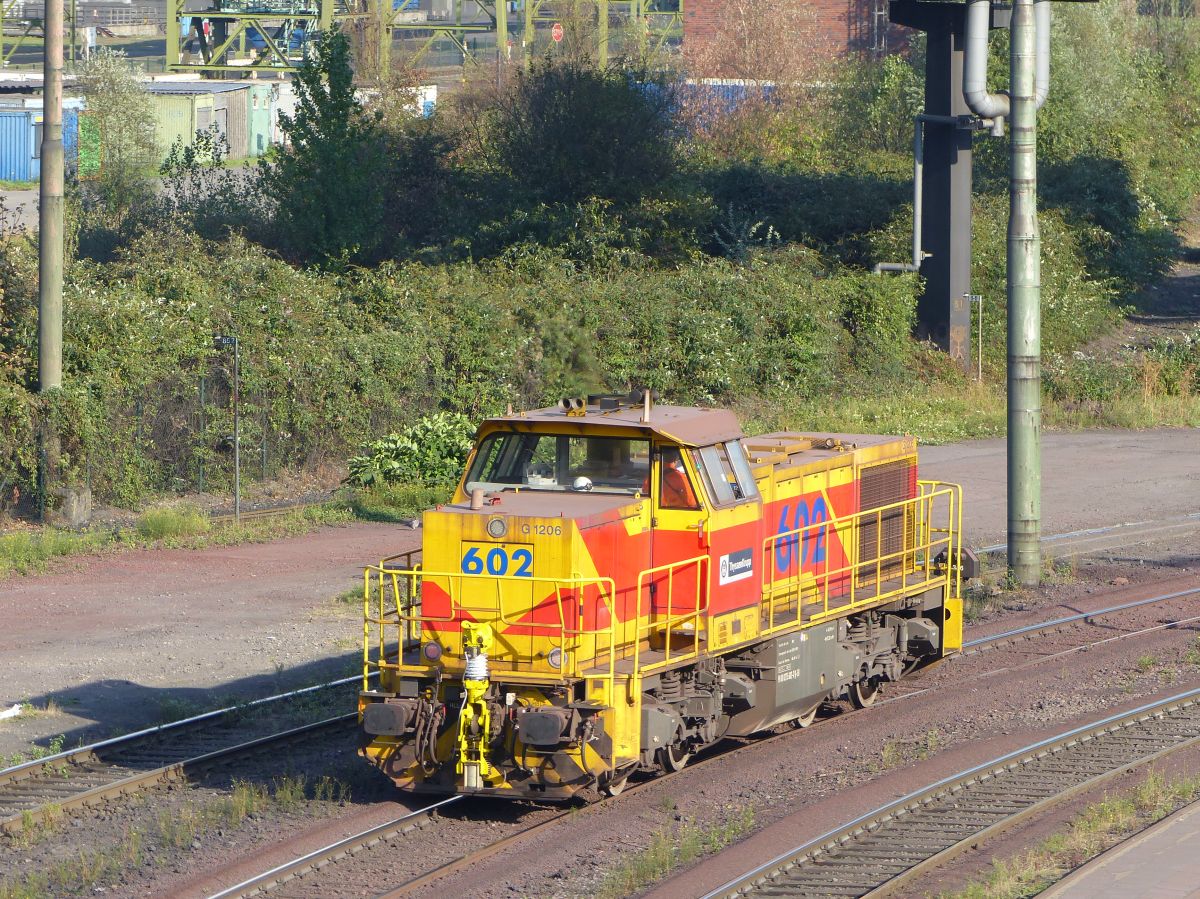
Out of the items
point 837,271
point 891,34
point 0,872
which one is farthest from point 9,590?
point 891,34

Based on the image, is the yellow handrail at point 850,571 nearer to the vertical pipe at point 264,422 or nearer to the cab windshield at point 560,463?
the cab windshield at point 560,463

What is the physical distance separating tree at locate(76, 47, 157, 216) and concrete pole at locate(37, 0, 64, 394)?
66.8ft

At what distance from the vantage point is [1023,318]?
1881 cm

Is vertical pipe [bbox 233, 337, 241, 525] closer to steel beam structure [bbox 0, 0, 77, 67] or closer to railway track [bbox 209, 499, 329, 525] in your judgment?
railway track [bbox 209, 499, 329, 525]

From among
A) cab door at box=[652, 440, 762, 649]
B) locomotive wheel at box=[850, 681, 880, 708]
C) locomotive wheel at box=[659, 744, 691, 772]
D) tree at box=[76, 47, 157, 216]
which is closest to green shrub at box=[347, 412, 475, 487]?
locomotive wheel at box=[850, 681, 880, 708]

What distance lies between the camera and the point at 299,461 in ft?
86.6

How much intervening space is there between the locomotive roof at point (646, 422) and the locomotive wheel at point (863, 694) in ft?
11.2

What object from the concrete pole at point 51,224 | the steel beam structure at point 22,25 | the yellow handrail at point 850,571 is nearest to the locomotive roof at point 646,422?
the yellow handrail at point 850,571

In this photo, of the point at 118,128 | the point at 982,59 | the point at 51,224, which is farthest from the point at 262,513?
the point at 118,128

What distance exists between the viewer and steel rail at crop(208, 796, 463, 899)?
30.1 ft

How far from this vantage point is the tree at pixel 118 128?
141ft

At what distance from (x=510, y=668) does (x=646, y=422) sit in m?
1.92

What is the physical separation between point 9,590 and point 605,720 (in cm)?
1126

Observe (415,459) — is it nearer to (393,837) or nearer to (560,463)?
(560,463)
